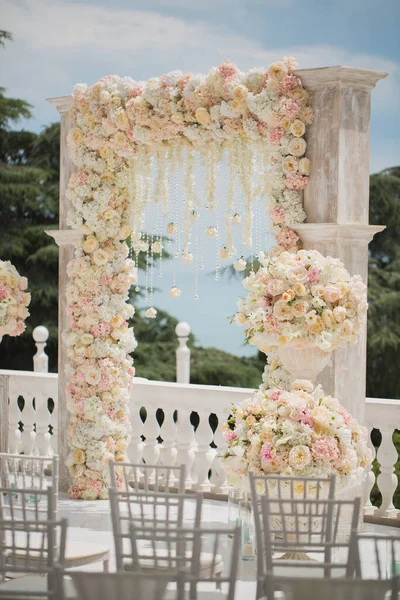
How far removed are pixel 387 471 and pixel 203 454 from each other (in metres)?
1.53

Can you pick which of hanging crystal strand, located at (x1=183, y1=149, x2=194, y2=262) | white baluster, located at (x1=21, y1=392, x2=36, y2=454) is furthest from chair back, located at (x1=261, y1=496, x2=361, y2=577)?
white baluster, located at (x1=21, y1=392, x2=36, y2=454)

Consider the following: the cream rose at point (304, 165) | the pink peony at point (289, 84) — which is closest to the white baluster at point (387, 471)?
the cream rose at point (304, 165)

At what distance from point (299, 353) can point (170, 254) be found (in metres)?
12.0

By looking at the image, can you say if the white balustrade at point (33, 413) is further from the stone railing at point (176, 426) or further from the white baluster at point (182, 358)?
the white baluster at point (182, 358)

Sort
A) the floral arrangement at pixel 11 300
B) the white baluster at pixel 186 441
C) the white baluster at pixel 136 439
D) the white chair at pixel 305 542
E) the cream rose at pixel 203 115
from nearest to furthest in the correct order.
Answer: the white chair at pixel 305 542, the cream rose at pixel 203 115, the floral arrangement at pixel 11 300, the white baluster at pixel 186 441, the white baluster at pixel 136 439

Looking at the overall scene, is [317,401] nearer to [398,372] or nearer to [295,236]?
[295,236]

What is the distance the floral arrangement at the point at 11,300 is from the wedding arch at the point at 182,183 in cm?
38

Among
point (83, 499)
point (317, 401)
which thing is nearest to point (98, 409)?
point (83, 499)

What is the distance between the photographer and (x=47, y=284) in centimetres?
1730

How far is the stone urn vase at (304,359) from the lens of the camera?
19.9 feet

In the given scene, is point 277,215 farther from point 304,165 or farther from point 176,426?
point 176,426

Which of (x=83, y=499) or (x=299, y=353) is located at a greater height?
(x=299, y=353)

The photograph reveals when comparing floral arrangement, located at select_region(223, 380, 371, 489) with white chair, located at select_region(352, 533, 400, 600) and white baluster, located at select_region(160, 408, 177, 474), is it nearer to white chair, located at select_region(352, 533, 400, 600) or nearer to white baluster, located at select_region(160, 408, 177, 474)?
white chair, located at select_region(352, 533, 400, 600)

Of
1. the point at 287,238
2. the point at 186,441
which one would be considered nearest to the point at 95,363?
the point at 186,441
